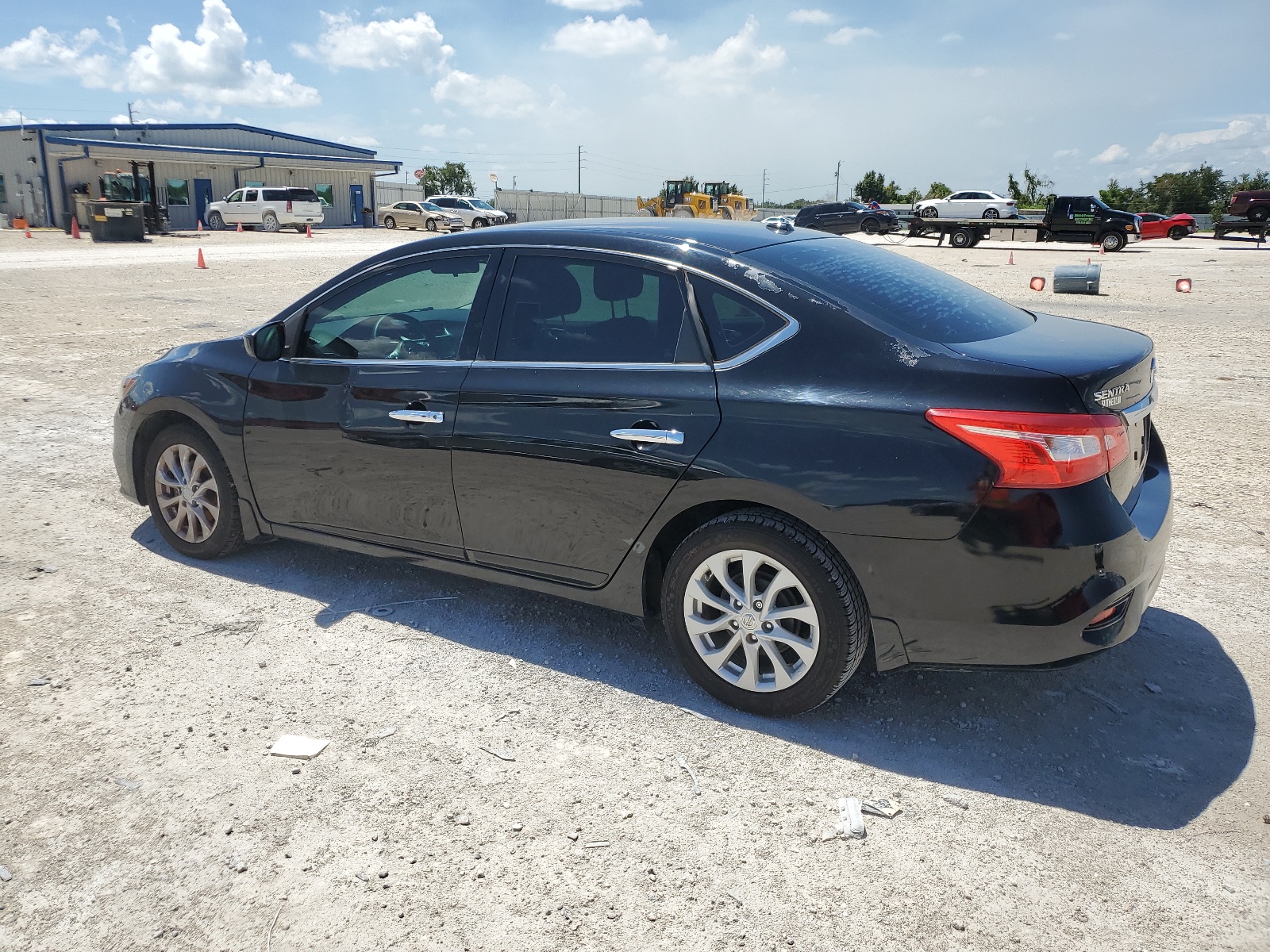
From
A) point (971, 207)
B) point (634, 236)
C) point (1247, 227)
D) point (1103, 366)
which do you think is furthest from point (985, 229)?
point (1103, 366)

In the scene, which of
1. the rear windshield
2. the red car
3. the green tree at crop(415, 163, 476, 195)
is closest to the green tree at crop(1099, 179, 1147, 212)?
the red car

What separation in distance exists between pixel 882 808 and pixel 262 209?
49.4 metres

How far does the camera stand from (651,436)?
133 inches

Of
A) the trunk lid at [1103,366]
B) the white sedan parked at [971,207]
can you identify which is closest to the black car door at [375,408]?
the trunk lid at [1103,366]

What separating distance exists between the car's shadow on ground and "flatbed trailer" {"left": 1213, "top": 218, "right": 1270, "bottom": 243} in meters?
46.7

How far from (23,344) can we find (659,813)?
1132 centimetres

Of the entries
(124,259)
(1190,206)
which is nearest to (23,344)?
(124,259)

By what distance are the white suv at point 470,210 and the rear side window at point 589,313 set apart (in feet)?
145

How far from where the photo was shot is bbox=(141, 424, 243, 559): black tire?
4.63m

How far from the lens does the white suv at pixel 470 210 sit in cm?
4738

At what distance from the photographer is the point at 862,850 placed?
274cm

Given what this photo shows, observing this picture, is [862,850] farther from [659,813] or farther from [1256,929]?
[1256,929]

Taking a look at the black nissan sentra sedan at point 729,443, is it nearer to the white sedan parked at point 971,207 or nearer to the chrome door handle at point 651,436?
the chrome door handle at point 651,436

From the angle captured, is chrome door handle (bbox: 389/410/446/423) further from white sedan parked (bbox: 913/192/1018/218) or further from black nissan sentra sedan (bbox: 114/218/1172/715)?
white sedan parked (bbox: 913/192/1018/218)
